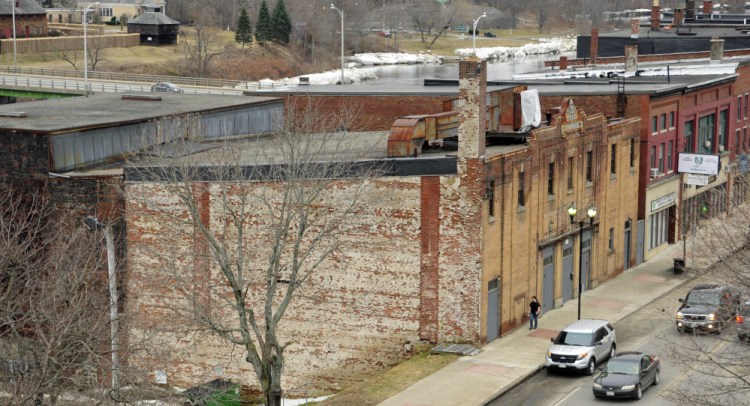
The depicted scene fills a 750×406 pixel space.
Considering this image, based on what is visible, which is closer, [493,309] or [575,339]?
[575,339]

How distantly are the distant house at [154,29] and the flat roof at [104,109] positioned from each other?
96507mm

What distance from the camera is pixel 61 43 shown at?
152 meters

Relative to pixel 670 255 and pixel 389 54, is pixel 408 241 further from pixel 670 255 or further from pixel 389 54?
pixel 389 54

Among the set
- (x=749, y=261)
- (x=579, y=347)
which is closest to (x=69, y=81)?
(x=579, y=347)

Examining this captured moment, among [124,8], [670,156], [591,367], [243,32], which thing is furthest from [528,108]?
[124,8]

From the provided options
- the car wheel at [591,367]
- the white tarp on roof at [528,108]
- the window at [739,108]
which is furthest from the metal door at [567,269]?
the window at [739,108]

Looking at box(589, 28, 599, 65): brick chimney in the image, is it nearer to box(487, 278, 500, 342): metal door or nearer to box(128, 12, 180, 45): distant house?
box(487, 278, 500, 342): metal door

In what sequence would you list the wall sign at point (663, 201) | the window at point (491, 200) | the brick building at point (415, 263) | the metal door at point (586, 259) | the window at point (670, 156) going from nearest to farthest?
the brick building at point (415, 263), the window at point (491, 200), the metal door at point (586, 259), the wall sign at point (663, 201), the window at point (670, 156)

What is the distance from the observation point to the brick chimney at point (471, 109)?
140 feet

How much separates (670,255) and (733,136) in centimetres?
1466

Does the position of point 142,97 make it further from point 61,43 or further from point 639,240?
point 61,43

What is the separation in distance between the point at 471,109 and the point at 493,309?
714 cm

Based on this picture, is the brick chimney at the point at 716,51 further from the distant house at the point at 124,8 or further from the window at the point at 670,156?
the distant house at the point at 124,8

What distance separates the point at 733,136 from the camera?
74500 mm
